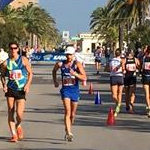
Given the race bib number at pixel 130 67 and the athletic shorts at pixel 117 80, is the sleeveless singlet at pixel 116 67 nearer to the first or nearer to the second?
the athletic shorts at pixel 117 80

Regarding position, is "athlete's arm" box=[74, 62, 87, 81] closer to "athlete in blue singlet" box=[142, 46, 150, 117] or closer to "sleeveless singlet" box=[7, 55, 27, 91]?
"sleeveless singlet" box=[7, 55, 27, 91]

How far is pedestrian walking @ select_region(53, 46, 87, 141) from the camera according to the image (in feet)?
40.7

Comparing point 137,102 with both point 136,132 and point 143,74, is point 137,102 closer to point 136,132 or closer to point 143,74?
point 143,74

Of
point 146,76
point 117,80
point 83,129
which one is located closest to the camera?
point 83,129

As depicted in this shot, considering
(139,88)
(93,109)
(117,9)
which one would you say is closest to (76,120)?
(93,109)

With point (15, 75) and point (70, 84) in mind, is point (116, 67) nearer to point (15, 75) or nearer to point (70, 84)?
point (70, 84)

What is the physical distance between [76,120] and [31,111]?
2.83 m

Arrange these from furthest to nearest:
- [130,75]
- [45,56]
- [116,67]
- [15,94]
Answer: [45,56] → [130,75] → [116,67] → [15,94]

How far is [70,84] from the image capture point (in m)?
12.5

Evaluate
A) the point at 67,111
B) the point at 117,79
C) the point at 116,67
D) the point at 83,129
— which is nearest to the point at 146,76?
the point at 117,79

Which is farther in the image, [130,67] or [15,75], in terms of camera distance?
[130,67]

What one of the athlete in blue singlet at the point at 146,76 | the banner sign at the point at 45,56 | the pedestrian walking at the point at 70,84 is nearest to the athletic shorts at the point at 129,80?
the athlete in blue singlet at the point at 146,76

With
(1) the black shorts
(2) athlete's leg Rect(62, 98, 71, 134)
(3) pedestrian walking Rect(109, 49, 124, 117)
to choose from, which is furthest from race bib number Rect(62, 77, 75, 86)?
(3) pedestrian walking Rect(109, 49, 124, 117)

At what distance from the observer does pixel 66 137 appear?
12.5 metres
